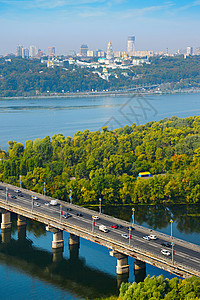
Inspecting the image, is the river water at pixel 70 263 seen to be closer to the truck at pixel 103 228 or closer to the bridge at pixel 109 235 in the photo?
the bridge at pixel 109 235

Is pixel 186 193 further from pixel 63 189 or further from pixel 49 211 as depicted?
pixel 49 211

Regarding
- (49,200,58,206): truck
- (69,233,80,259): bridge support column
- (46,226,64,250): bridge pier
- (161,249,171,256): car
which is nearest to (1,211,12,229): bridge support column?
(49,200,58,206): truck

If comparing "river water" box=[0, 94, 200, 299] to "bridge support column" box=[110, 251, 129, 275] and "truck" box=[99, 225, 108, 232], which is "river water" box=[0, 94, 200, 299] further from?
"truck" box=[99, 225, 108, 232]

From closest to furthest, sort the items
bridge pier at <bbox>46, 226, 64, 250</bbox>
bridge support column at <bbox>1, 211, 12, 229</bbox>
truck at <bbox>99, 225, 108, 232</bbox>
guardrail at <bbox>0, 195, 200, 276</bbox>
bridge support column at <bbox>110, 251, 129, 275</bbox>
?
1. guardrail at <bbox>0, 195, 200, 276</bbox>
2. bridge support column at <bbox>110, 251, 129, 275</bbox>
3. truck at <bbox>99, 225, 108, 232</bbox>
4. bridge pier at <bbox>46, 226, 64, 250</bbox>
5. bridge support column at <bbox>1, 211, 12, 229</bbox>

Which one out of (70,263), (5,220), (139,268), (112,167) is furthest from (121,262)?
(112,167)

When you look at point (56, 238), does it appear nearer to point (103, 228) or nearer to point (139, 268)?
point (103, 228)
